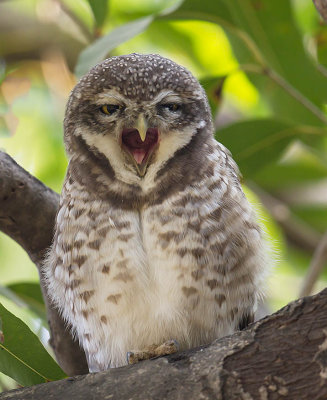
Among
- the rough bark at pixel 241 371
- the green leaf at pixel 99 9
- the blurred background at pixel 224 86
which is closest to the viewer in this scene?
the rough bark at pixel 241 371

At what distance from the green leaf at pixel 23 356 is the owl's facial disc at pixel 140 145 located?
2.03 ft

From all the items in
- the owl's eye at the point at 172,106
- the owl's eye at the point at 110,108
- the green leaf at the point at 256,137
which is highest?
the owl's eye at the point at 110,108

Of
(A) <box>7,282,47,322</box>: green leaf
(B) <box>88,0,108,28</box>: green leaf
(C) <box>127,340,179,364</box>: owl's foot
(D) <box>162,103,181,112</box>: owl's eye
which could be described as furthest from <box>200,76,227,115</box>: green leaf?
(C) <box>127,340,179,364</box>: owl's foot

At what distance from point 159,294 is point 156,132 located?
0.52 meters

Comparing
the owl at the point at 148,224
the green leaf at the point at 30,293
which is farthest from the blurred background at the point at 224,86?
the owl at the point at 148,224

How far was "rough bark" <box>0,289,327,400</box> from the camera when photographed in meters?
1.82

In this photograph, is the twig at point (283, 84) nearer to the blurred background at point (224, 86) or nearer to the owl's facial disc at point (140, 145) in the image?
the blurred background at point (224, 86)

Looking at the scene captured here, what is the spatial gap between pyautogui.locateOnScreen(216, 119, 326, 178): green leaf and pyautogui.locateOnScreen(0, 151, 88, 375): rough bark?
3.10 feet

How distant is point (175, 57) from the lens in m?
4.19

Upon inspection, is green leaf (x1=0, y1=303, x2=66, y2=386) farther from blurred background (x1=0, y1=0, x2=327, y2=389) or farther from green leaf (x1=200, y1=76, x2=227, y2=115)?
green leaf (x1=200, y1=76, x2=227, y2=115)

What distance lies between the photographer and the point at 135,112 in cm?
241

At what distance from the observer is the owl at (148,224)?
242 centimetres

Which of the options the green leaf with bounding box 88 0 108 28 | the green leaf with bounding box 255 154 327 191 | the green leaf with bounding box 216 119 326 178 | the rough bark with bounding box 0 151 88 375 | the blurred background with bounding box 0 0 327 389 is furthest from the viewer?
the green leaf with bounding box 255 154 327 191

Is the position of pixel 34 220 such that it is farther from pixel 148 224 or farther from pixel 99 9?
pixel 99 9
